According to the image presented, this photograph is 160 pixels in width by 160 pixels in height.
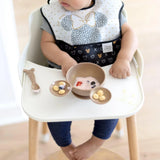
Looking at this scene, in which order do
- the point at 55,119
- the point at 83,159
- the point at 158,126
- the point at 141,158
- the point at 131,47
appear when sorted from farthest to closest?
the point at 158,126 → the point at 141,158 → the point at 83,159 → the point at 131,47 → the point at 55,119

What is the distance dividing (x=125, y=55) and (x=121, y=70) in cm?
7

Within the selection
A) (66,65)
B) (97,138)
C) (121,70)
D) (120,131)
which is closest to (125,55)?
(121,70)

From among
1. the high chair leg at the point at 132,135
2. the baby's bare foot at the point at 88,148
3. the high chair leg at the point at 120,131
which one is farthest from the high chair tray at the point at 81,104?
the high chair leg at the point at 120,131

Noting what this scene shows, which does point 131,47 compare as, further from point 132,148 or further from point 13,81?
point 13,81

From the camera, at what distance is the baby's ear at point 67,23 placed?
2.77 ft

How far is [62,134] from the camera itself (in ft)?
2.88

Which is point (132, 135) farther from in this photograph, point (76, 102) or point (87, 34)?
point (87, 34)

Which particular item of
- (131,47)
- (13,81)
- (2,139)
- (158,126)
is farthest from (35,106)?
(158,126)

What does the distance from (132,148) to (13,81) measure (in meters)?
0.61

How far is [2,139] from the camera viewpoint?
123cm

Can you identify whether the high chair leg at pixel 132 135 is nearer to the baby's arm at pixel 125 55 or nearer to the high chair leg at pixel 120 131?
the baby's arm at pixel 125 55

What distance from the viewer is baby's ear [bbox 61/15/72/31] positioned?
33.2 inches

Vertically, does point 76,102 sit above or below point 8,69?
above

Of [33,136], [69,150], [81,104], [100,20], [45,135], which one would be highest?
[100,20]
